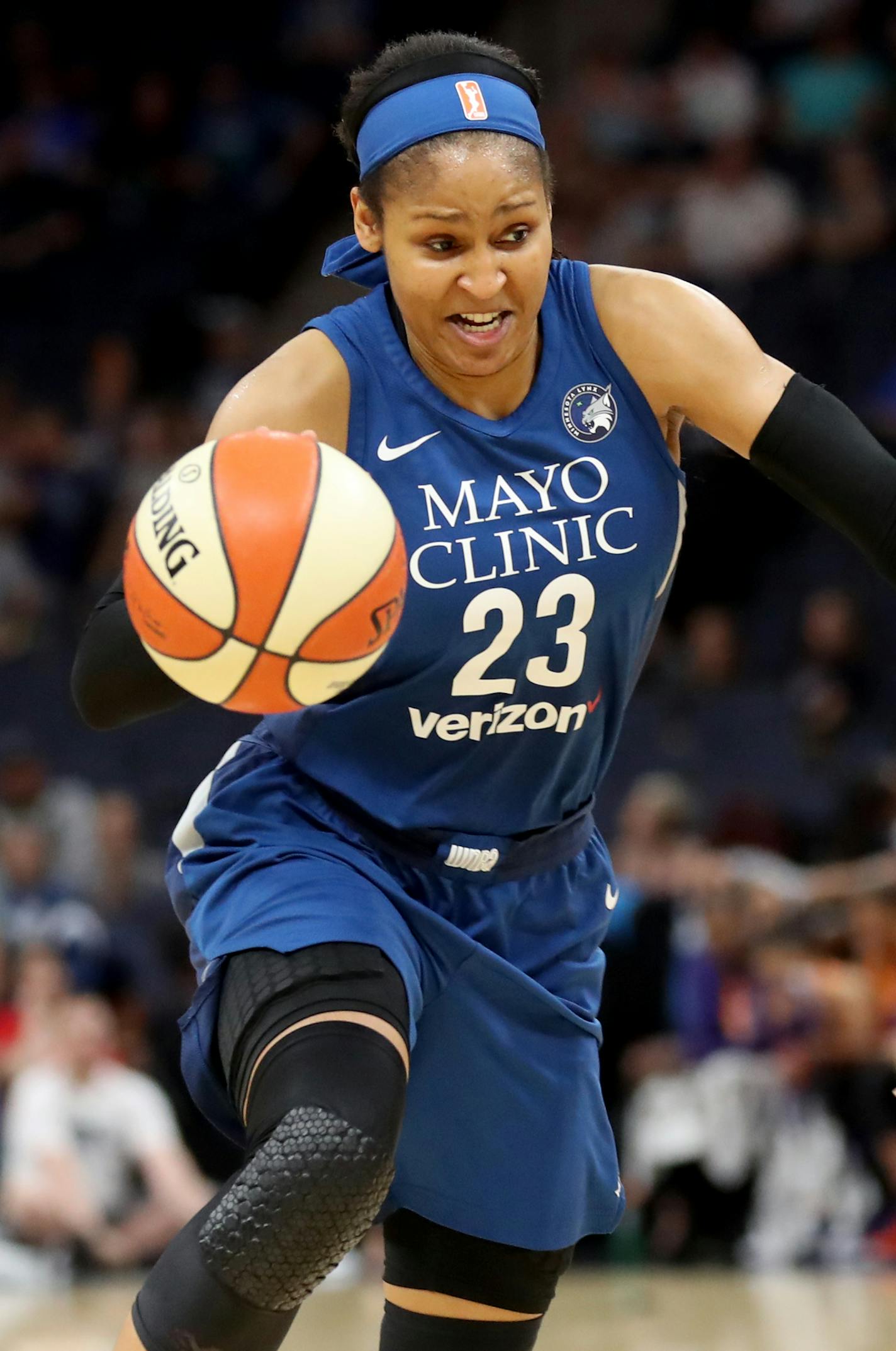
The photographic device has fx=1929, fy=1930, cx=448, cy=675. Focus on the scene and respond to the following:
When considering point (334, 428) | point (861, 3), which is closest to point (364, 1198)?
point (334, 428)

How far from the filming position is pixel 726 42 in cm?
1141

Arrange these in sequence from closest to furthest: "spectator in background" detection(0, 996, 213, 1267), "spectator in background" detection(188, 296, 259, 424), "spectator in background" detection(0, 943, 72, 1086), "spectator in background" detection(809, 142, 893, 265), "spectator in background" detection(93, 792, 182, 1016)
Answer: "spectator in background" detection(0, 996, 213, 1267) < "spectator in background" detection(0, 943, 72, 1086) < "spectator in background" detection(93, 792, 182, 1016) < "spectator in background" detection(809, 142, 893, 265) < "spectator in background" detection(188, 296, 259, 424)

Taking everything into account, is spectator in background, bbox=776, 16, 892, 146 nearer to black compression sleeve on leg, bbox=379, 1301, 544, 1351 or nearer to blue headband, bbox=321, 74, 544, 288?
blue headband, bbox=321, 74, 544, 288

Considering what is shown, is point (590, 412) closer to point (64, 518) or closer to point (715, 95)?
point (64, 518)

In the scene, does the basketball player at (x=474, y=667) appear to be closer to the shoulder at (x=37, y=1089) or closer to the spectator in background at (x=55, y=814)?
the shoulder at (x=37, y=1089)

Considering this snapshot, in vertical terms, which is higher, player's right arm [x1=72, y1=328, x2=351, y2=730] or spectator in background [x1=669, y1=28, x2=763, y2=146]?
spectator in background [x1=669, y1=28, x2=763, y2=146]

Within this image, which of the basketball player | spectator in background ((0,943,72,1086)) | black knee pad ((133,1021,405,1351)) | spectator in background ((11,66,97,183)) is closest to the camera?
black knee pad ((133,1021,405,1351))

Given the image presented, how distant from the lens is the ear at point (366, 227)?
3.25m

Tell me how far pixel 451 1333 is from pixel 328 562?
4.67 ft

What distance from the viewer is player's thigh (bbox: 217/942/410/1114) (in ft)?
9.14

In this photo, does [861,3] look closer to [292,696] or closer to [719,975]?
[719,975]

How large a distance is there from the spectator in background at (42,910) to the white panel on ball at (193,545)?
209 inches

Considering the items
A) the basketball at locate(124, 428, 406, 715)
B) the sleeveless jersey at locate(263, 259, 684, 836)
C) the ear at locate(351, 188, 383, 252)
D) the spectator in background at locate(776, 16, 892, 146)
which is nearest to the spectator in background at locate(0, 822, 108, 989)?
the sleeveless jersey at locate(263, 259, 684, 836)

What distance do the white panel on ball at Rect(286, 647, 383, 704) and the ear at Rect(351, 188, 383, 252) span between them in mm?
816
